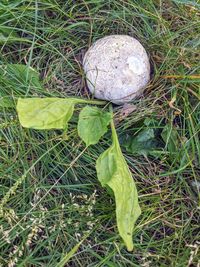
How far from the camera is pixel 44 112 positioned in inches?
62.9

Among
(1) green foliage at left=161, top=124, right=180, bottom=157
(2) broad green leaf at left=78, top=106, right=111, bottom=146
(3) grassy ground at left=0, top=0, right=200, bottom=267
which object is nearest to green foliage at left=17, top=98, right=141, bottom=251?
(2) broad green leaf at left=78, top=106, right=111, bottom=146

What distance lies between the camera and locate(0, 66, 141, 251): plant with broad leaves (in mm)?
1560

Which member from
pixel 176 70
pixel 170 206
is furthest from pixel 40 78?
pixel 170 206

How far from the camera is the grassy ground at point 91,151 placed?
5.46 feet

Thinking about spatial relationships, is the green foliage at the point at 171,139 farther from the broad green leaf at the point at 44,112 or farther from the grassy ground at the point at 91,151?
the broad green leaf at the point at 44,112

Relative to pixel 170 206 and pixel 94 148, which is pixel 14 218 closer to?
pixel 94 148

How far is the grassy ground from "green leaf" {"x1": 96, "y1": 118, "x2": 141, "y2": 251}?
0.32 feet

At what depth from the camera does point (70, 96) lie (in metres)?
1.84

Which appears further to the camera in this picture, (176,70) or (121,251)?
(176,70)

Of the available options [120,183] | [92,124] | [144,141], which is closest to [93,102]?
[92,124]

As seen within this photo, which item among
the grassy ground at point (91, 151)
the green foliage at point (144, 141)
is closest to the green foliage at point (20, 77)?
the grassy ground at point (91, 151)

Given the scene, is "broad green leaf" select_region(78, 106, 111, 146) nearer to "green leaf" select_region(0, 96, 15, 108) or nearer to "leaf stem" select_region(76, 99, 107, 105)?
"leaf stem" select_region(76, 99, 107, 105)

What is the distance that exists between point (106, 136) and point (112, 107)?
110 mm

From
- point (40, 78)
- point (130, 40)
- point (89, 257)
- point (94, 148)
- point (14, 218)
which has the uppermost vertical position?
point (130, 40)
